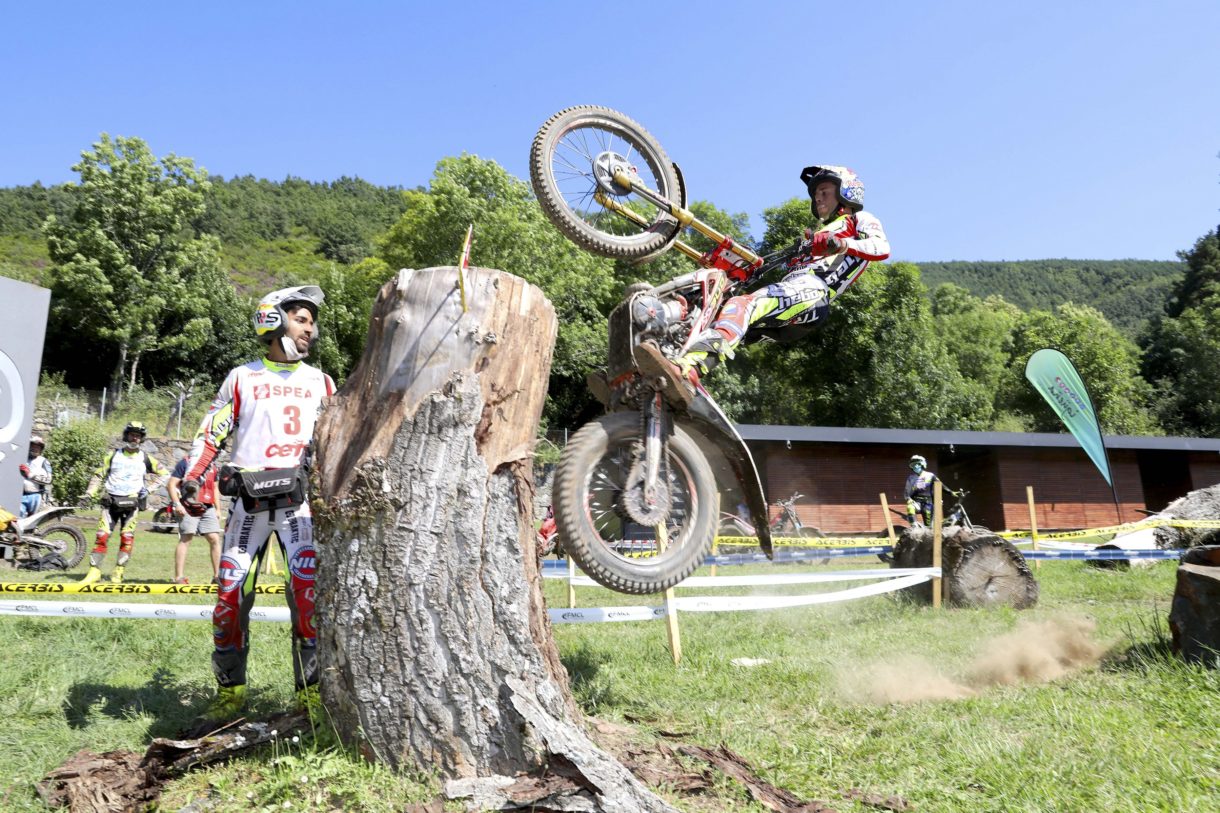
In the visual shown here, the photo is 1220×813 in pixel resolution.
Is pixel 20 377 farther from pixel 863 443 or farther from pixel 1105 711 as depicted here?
pixel 863 443

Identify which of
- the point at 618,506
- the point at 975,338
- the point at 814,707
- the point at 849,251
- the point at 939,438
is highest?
the point at 975,338

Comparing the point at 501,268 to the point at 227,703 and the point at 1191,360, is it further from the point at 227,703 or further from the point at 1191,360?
the point at 1191,360

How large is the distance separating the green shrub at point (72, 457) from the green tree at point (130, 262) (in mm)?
12434

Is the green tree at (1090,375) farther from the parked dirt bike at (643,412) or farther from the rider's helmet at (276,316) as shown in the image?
the rider's helmet at (276,316)

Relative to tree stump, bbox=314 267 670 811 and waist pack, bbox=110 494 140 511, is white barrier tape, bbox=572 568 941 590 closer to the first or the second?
tree stump, bbox=314 267 670 811

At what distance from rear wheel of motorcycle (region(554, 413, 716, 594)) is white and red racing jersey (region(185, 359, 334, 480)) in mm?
1540

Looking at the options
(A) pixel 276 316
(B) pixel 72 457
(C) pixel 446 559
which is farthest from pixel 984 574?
(B) pixel 72 457

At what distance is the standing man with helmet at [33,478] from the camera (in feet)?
40.7

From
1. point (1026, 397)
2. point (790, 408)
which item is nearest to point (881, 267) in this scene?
point (790, 408)

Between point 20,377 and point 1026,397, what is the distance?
49857mm

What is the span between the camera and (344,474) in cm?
366

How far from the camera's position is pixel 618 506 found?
4625mm

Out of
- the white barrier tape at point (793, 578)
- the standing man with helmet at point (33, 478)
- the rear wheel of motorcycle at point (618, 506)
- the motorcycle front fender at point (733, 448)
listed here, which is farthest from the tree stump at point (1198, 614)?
the standing man with helmet at point (33, 478)

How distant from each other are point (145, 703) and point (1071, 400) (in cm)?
1267
